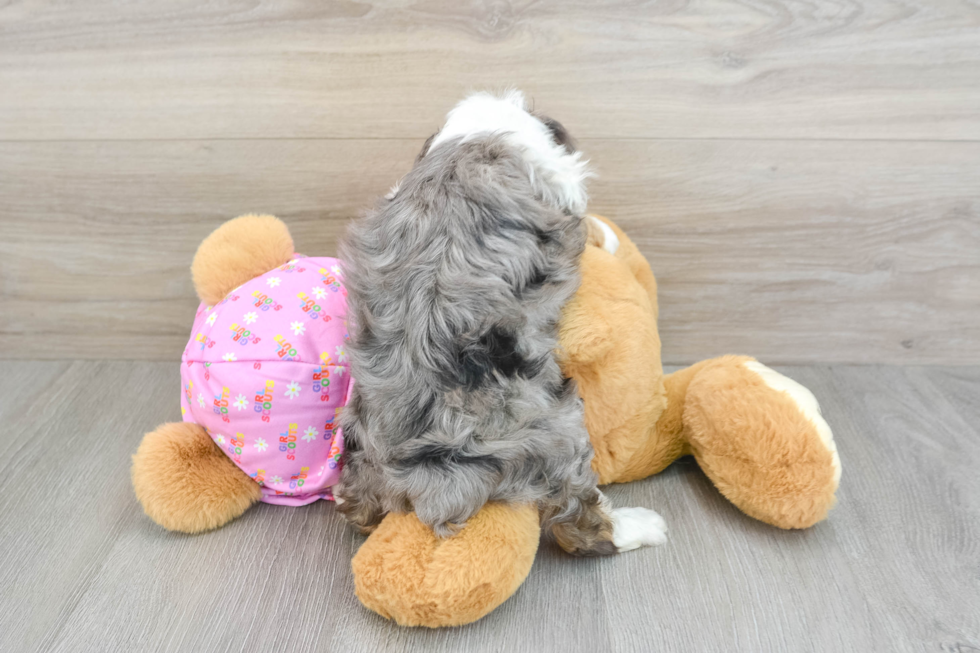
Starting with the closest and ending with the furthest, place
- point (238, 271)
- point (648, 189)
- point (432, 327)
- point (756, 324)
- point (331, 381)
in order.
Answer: point (432, 327) → point (331, 381) → point (238, 271) → point (648, 189) → point (756, 324)

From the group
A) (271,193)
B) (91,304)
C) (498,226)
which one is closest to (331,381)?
(498,226)

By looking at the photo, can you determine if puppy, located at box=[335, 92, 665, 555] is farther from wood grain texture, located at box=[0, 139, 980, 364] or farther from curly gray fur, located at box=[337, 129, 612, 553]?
wood grain texture, located at box=[0, 139, 980, 364]

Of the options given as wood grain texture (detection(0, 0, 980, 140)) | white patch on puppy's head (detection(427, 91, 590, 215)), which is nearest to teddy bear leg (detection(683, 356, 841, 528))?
white patch on puppy's head (detection(427, 91, 590, 215))

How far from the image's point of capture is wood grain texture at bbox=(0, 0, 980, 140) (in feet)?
3.56

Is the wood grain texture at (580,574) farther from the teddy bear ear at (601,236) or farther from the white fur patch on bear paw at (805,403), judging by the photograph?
the teddy bear ear at (601,236)

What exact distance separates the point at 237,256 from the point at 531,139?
496mm

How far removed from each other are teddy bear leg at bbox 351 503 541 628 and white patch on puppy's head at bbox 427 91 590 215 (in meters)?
0.38

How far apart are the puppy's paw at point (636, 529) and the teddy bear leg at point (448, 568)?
0.15 metres

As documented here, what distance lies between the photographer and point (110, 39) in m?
1.15

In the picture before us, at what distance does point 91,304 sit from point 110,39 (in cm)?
51

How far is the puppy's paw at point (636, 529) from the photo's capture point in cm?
92

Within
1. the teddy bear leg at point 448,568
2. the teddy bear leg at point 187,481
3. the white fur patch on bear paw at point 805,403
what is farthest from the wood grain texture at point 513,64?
the teddy bear leg at point 448,568

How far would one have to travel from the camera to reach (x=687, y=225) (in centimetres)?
122

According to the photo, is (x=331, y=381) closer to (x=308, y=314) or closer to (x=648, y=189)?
(x=308, y=314)
